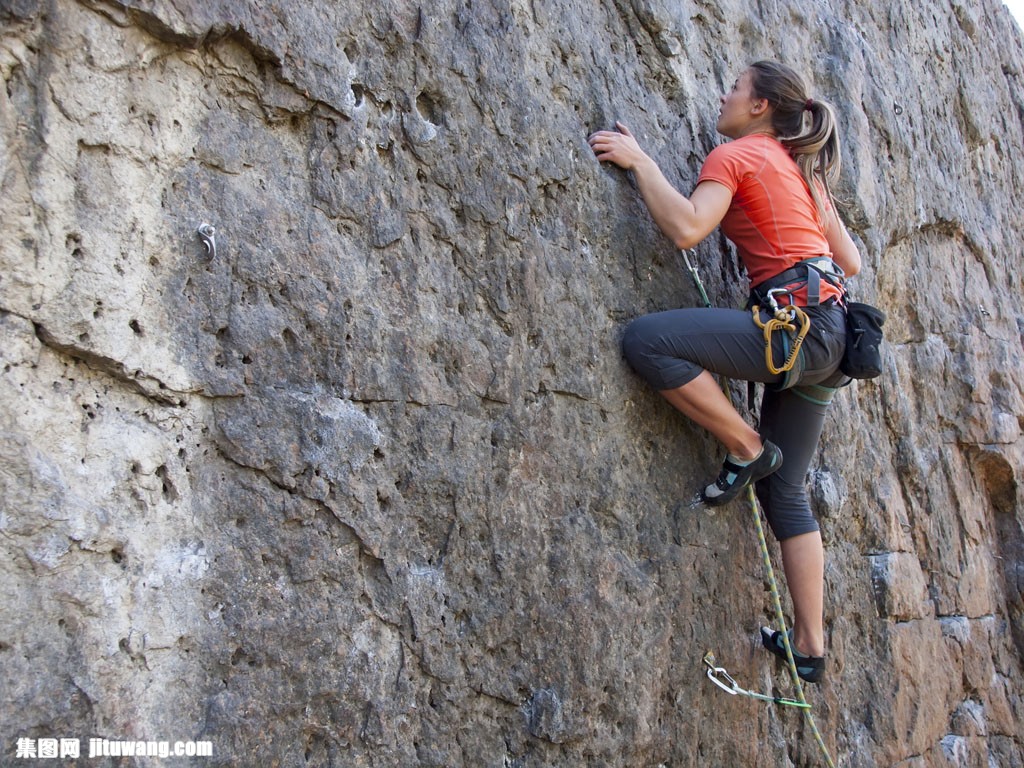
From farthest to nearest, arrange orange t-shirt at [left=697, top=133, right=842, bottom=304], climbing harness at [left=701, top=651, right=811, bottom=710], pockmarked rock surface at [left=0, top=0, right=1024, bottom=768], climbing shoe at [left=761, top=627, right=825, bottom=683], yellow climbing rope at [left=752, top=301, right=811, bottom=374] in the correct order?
climbing shoe at [left=761, top=627, right=825, bottom=683] < climbing harness at [left=701, top=651, right=811, bottom=710] < orange t-shirt at [left=697, top=133, right=842, bottom=304] < yellow climbing rope at [left=752, top=301, right=811, bottom=374] < pockmarked rock surface at [left=0, top=0, right=1024, bottom=768]

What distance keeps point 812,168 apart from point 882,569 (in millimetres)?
1945

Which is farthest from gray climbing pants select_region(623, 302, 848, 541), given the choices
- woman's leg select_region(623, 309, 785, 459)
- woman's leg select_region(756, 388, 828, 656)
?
woman's leg select_region(756, 388, 828, 656)

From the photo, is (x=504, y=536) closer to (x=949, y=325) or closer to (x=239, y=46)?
(x=239, y=46)

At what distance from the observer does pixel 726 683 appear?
341cm

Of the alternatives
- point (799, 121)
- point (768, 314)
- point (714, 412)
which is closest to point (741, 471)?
point (714, 412)

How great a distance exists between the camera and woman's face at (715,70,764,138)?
3.50 m

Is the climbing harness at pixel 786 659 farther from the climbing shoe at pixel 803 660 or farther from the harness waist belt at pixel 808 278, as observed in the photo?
the harness waist belt at pixel 808 278

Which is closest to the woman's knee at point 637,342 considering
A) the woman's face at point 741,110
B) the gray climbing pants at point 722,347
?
the gray climbing pants at point 722,347

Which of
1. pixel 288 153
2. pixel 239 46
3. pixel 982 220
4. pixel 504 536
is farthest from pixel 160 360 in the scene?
pixel 982 220

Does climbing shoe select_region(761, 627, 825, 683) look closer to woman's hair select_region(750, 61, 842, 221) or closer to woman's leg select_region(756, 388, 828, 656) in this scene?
woman's leg select_region(756, 388, 828, 656)

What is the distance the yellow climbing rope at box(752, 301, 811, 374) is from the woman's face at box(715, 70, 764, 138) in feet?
2.64

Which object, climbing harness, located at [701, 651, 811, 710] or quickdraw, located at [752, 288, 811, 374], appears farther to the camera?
climbing harness, located at [701, 651, 811, 710]

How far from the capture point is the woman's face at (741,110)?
350 cm

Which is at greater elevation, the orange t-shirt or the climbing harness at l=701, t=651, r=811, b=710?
the orange t-shirt
